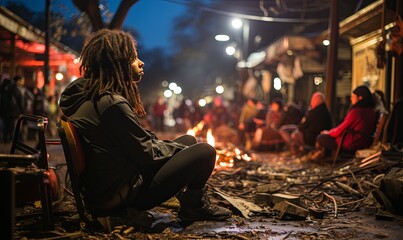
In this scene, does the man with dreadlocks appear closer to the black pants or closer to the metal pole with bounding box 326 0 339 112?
the black pants

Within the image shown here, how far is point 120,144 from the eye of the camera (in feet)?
13.2

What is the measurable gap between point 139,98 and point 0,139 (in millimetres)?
12954

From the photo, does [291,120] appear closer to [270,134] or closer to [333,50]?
[270,134]

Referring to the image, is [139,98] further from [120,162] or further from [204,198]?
[204,198]

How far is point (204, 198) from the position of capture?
4.68 m

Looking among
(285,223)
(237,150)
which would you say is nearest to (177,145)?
(285,223)

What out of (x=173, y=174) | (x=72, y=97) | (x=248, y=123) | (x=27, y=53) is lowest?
(x=248, y=123)

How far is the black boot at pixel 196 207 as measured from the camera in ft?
15.0

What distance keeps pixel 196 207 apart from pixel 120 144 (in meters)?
1.15

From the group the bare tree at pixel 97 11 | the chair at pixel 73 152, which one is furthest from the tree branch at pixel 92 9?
the chair at pixel 73 152

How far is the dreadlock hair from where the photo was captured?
416cm

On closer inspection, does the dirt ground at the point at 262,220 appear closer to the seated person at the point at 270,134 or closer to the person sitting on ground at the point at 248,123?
the seated person at the point at 270,134

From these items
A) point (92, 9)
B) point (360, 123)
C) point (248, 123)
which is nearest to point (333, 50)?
point (360, 123)

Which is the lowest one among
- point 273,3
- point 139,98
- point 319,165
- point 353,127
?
point 319,165
